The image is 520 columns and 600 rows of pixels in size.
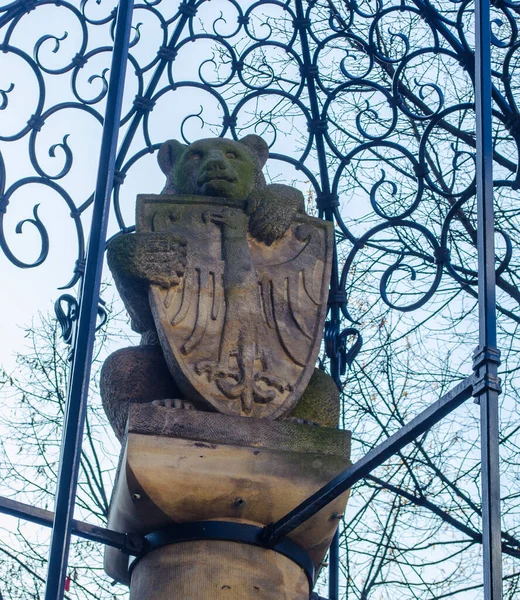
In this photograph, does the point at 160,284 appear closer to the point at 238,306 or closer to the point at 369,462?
the point at 238,306

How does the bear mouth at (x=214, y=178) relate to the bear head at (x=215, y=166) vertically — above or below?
below

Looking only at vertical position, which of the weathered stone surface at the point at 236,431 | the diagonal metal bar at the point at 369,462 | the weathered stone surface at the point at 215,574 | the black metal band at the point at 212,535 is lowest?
the weathered stone surface at the point at 215,574

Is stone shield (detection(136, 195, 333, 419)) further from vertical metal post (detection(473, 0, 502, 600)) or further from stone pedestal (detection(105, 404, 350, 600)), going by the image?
vertical metal post (detection(473, 0, 502, 600))

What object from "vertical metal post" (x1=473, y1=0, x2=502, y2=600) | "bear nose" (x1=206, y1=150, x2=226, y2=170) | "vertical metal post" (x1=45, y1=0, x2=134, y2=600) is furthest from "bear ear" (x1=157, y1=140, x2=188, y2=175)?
"vertical metal post" (x1=473, y1=0, x2=502, y2=600)

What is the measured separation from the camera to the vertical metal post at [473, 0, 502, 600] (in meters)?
3.48

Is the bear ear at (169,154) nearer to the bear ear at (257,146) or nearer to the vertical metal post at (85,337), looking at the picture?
the bear ear at (257,146)

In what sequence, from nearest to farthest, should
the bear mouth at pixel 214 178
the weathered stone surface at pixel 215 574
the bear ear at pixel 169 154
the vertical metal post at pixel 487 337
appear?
the vertical metal post at pixel 487 337 < the weathered stone surface at pixel 215 574 < the bear mouth at pixel 214 178 < the bear ear at pixel 169 154

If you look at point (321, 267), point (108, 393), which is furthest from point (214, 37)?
point (108, 393)

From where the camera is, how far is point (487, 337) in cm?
379

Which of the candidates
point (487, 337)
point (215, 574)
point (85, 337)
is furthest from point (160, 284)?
point (487, 337)

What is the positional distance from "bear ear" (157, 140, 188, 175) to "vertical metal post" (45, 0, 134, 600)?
70 cm

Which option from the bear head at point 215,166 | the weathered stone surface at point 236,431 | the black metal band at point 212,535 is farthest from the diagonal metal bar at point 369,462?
the bear head at point 215,166

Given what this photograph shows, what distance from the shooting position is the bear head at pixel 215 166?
5465 mm

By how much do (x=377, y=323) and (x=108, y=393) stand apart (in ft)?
13.8
